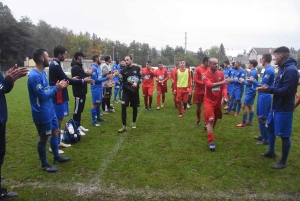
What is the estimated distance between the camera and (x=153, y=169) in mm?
4848

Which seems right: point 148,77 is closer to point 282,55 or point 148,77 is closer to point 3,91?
point 282,55

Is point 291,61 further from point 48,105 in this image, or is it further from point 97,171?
point 48,105

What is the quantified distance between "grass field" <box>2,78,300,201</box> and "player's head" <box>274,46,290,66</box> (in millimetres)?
2115

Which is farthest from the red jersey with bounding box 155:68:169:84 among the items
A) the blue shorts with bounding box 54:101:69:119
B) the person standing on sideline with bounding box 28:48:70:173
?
the person standing on sideline with bounding box 28:48:70:173

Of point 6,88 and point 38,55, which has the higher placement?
point 38,55

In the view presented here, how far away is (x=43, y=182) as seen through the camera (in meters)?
4.29

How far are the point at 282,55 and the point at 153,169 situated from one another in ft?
11.0

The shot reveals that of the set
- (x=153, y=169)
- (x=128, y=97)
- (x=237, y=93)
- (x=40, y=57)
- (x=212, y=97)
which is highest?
(x=40, y=57)

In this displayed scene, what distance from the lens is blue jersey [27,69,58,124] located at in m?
4.25

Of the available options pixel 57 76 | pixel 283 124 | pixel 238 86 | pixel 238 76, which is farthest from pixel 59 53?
pixel 238 76

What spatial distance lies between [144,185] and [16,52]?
63.8 m

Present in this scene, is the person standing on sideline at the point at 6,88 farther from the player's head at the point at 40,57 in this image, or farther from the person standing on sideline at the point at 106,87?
the person standing on sideline at the point at 106,87

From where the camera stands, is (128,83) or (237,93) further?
(237,93)

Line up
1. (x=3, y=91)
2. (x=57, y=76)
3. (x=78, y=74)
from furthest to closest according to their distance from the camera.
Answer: (x=78, y=74), (x=57, y=76), (x=3, y=91)
